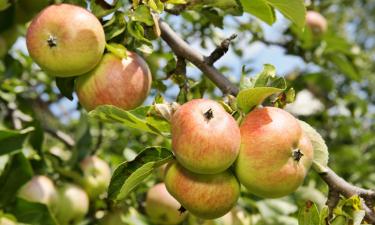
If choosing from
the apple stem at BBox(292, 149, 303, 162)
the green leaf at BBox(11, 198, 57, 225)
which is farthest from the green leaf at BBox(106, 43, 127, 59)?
the green leaf at BBox(11, 198, 57, 225)

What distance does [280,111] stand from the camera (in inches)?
45.9

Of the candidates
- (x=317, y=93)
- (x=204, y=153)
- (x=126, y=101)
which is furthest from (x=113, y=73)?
(x=317, y=93)

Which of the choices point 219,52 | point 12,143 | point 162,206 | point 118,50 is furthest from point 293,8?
point 12,143

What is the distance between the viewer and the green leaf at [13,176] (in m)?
1.70

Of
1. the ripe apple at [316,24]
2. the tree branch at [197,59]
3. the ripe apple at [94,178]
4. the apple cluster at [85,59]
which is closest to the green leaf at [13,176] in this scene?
the ripe apple at [94,178]

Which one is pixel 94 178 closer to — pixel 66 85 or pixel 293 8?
pixel 66 85

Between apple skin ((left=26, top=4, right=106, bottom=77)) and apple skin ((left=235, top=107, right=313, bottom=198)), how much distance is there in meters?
0.37

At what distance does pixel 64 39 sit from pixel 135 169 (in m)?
0.31

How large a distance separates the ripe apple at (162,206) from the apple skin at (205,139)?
Answer: 670 mm

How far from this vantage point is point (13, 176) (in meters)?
1.71

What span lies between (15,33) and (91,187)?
56cm

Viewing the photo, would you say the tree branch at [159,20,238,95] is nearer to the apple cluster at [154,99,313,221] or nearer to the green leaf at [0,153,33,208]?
the apple cluster at [154,99,313,221]

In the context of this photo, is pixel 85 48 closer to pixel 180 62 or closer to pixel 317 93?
pixel 180 62

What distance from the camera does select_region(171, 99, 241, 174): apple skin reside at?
1.05 metres
